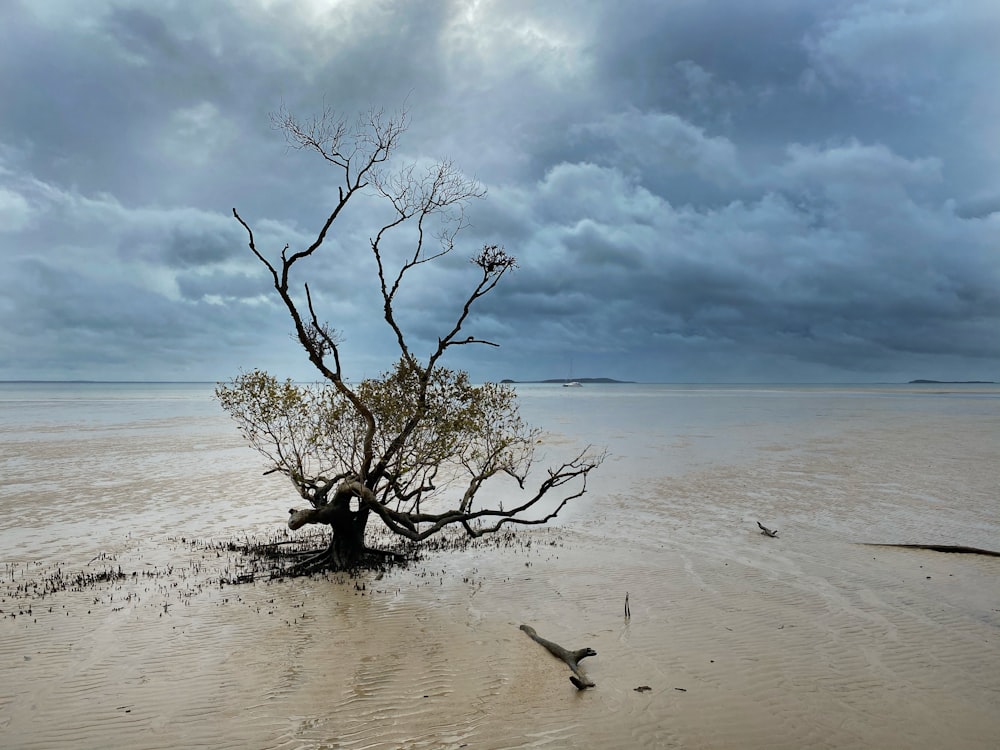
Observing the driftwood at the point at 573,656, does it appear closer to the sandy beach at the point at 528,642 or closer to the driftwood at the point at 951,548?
the sandy beach at the point at 528,642

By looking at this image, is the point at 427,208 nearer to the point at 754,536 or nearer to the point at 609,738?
the point at 609,738

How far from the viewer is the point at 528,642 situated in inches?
442

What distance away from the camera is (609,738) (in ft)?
27.0

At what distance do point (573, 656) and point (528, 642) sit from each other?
1.37m

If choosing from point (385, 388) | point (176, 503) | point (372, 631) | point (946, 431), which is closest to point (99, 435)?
point (176, 503)

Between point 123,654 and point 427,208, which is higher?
point 427,208

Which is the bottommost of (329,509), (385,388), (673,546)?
(673,546)

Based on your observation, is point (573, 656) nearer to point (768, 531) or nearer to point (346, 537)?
point (346, 537)

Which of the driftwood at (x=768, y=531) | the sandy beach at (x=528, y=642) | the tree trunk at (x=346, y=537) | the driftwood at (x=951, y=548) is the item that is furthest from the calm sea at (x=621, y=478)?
the tree trunk at (x=346, y=537)

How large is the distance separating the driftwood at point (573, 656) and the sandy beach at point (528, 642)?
0.15m

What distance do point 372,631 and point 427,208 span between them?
10.5m

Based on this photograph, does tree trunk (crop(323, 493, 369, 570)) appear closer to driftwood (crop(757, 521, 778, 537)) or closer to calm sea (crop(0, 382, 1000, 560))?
calm sea (crop(0, 382, 1000, 560))

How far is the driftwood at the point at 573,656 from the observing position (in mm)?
9414

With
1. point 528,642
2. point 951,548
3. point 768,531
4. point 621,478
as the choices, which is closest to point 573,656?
point 528,642
